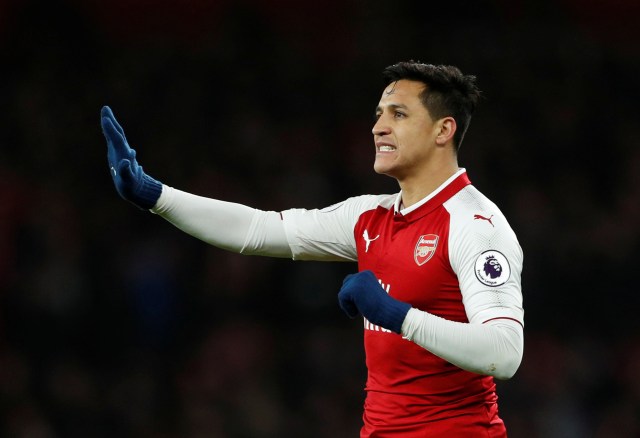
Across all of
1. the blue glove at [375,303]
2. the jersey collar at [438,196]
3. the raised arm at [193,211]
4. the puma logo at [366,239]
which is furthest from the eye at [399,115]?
the blue glove at [375,303]

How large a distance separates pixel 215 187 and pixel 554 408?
9.17 ft

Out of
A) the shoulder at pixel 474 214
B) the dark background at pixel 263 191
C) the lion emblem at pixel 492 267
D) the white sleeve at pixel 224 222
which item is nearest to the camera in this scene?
the lion emblem at pixel 492 267

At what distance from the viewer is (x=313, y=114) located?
8008 millimetres

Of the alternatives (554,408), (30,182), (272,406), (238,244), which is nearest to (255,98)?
(30,182)

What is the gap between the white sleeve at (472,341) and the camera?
2.91m

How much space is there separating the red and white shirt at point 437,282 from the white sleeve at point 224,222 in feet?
1.18

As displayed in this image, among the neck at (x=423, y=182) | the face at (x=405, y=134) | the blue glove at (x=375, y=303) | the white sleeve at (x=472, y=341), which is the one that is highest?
the face at (x=405, y=134)

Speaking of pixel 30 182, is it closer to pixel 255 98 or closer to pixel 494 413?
pixel 255 98

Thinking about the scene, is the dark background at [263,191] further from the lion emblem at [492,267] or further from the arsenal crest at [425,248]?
the lion emblem at [492,267]

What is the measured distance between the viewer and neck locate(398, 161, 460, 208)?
346 cm

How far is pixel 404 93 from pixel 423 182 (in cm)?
31

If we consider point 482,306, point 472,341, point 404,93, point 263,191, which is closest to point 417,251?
point 482,306

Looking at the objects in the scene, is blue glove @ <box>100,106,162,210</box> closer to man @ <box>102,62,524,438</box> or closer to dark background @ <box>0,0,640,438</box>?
man @ <box>102,62,524,438</box>

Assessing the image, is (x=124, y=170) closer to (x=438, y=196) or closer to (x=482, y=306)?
(x=438, y=196)
